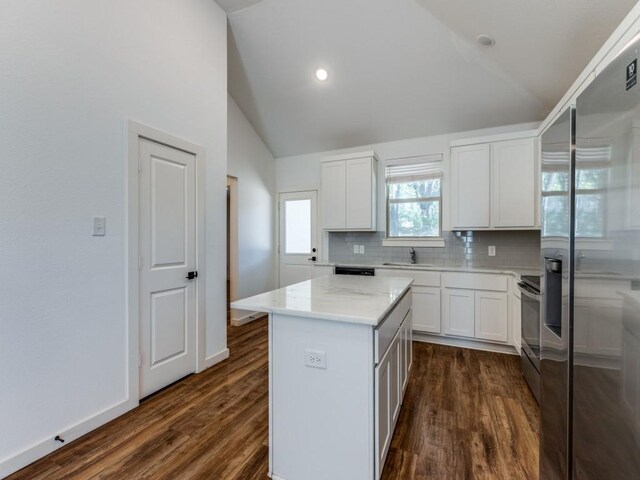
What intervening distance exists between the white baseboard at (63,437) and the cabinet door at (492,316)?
136 inches

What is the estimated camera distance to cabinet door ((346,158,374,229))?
168 inches

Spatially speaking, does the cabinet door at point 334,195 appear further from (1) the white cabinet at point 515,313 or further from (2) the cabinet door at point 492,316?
(1) the white cabinet at point 515,313

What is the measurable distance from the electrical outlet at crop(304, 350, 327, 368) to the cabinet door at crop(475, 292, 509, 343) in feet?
8.71

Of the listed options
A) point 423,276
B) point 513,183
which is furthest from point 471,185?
point 423,276

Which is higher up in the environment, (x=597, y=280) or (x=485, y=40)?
(x=485, y=40)

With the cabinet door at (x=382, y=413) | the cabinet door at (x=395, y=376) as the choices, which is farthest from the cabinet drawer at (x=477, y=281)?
the cabinet door at (x=382, y=413)

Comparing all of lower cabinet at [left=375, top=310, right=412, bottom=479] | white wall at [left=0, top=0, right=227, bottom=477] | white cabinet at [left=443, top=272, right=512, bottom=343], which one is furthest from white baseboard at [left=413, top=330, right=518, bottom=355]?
white wall at [left=0, top=0, right=227, bottom=477]

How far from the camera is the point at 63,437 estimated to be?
1.86 meters

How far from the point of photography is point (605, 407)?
2.73ft

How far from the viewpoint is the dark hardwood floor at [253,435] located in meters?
1.67

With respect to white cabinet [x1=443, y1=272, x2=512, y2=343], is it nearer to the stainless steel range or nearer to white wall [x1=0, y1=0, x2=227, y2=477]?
the stainless steel range

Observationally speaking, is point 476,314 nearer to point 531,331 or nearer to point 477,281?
point 477,281

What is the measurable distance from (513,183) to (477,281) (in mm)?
1200

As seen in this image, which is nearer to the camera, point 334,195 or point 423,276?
point 423,276
